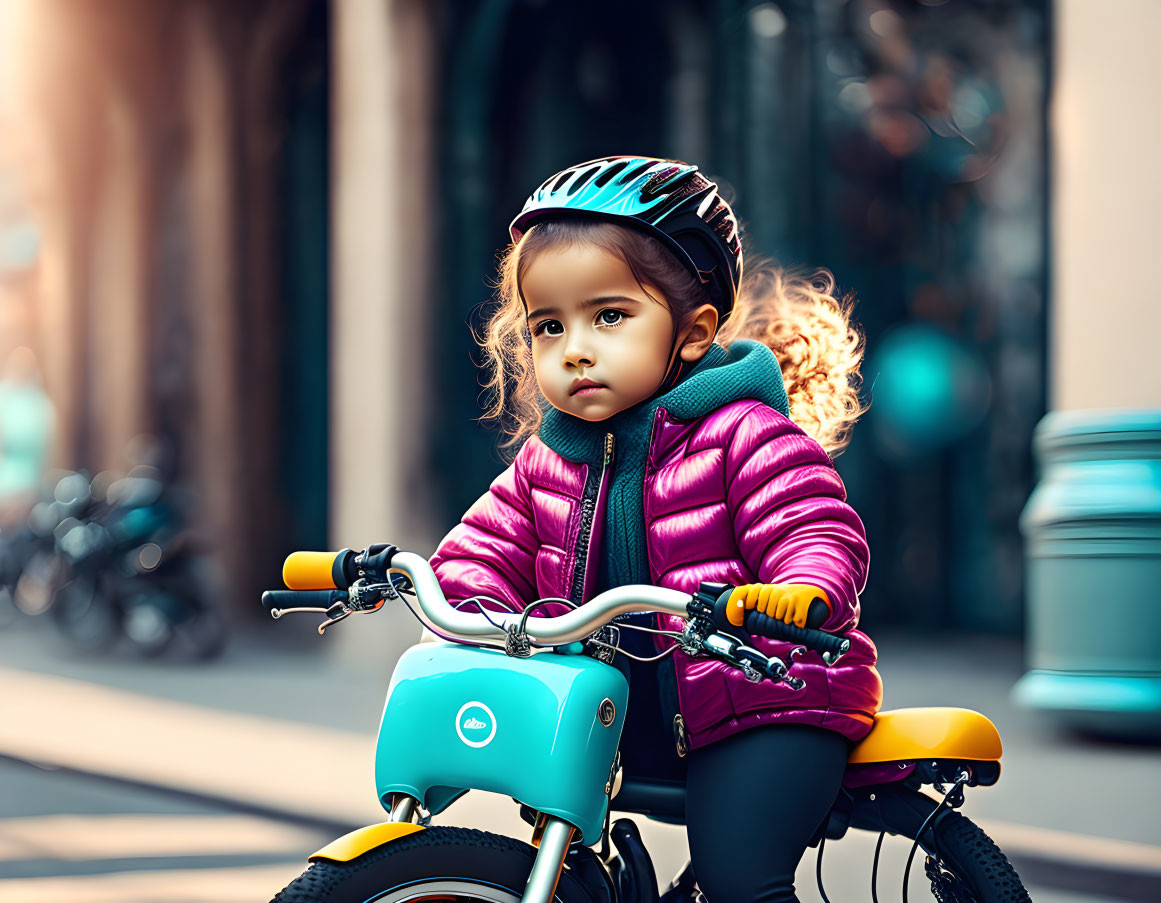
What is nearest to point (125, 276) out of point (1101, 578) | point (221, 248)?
point (221, 248)

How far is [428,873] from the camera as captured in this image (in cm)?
185

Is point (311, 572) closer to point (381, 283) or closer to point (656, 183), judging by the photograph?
point (656, 183)

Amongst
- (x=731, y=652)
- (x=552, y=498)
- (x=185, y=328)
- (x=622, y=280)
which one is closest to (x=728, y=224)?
(x=622, y=280)

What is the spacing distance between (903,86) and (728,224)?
334 inches

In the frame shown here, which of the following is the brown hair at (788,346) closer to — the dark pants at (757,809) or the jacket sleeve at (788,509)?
the jacket sleeve at (788,509)

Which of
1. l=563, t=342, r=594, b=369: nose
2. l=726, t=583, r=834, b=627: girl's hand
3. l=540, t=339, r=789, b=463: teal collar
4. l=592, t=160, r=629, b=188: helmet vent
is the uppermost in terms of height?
l=592, t=160, r=629, b=188: helmet vent

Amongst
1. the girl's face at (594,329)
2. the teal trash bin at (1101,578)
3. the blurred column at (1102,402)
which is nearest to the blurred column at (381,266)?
the blurred column at (1102,402)

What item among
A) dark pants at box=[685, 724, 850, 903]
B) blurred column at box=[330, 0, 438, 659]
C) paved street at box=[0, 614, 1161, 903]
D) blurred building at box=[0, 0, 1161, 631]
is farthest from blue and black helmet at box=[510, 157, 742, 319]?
blurred column at box=[330, 0, 438, 659]

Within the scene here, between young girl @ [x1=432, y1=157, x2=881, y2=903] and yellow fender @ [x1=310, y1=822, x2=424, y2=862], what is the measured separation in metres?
0.43

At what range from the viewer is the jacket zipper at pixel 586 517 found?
2.14 metres

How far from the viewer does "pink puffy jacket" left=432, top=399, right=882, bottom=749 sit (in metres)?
2.07

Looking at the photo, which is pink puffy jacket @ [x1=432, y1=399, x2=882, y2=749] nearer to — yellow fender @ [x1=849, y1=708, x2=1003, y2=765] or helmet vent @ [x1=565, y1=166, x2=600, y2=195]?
yellow fender @ [x1=849, y1=708, x2=1003, y2=765]

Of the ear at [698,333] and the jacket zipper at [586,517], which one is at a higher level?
the ear at [698,333]

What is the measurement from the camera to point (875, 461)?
10.5 metres
